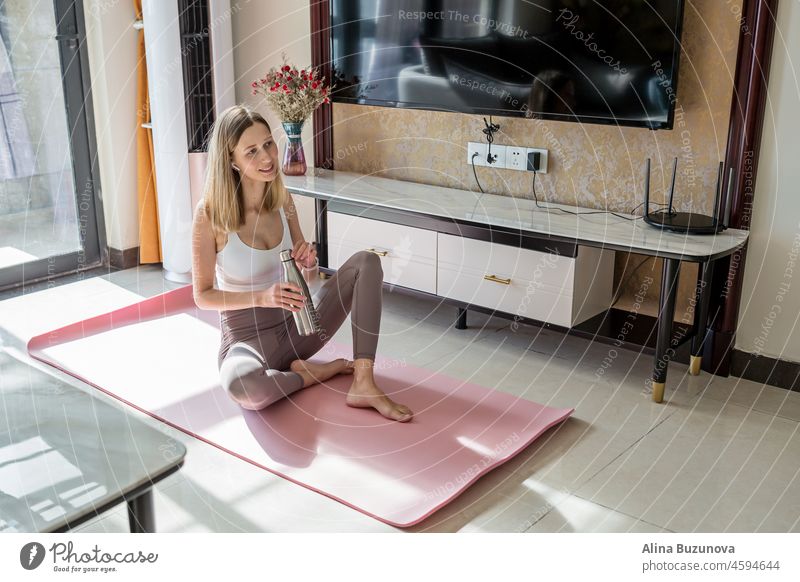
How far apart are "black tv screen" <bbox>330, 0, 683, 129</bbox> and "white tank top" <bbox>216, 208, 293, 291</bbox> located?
3.67 ft

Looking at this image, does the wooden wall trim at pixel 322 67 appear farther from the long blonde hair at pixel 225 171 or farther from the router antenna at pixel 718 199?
the router antenna at pixel 718 199

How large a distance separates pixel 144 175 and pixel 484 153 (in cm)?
163

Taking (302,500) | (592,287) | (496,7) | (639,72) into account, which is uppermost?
(496,7)

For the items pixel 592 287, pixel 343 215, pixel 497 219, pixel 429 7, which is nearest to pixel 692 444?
pixel 592 287

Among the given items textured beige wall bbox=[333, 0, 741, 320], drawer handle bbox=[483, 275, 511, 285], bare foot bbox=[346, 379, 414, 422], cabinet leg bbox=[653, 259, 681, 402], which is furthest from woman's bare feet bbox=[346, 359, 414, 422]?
textured beige wall bbox=[333, 0, 741, 320]

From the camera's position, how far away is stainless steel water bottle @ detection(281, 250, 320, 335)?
243 cm

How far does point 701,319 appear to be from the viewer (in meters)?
2.90

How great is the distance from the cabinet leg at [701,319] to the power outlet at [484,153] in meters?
0.88

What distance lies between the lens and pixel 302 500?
85.5 inches

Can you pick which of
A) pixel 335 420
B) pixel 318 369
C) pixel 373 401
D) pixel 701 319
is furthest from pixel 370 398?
pixel 701 319

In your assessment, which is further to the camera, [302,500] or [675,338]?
[675,338]

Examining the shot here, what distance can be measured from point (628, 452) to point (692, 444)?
194mm

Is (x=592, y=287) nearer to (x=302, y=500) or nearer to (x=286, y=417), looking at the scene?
(x=286, y=417)

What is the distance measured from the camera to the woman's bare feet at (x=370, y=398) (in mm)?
2561
